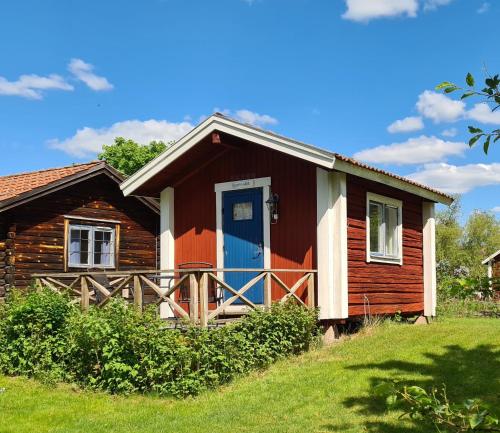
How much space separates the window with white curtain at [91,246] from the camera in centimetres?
1605

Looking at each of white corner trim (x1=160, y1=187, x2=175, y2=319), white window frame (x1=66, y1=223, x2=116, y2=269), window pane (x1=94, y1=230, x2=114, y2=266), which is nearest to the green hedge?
white corner trim (x1=160, y1=187, x2=175, y2=319)

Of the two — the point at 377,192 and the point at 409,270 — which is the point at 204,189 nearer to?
the point at 377,192

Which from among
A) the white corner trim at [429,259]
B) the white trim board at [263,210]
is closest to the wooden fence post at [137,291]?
the white trim board at [263,210]

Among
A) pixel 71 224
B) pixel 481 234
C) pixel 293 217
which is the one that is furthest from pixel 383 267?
pixel 481 234

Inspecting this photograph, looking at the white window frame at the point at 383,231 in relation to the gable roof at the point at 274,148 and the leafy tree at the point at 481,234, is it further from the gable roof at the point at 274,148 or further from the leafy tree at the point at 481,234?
the leafy tree at the point at 481,234

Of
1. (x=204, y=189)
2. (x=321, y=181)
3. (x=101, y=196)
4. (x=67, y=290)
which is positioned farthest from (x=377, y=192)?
(x=101, y=196)

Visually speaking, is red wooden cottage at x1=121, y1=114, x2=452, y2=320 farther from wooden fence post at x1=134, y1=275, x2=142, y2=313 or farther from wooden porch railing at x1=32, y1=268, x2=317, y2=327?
wooden fence post at x1=134, y1=275, x2=142, y2=313

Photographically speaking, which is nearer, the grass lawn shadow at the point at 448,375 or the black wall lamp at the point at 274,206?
the grass lawn shadow at the point at 448,375

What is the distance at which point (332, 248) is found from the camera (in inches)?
423

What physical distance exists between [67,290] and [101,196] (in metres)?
6.05

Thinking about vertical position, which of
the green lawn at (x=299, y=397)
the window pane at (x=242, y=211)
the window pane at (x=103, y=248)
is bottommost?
the green lawn at (x=299, y=397)

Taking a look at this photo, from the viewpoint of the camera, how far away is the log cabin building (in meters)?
14.6

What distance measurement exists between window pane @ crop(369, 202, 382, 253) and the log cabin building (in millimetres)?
7506

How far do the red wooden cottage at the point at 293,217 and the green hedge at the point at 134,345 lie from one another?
109 centimetres
